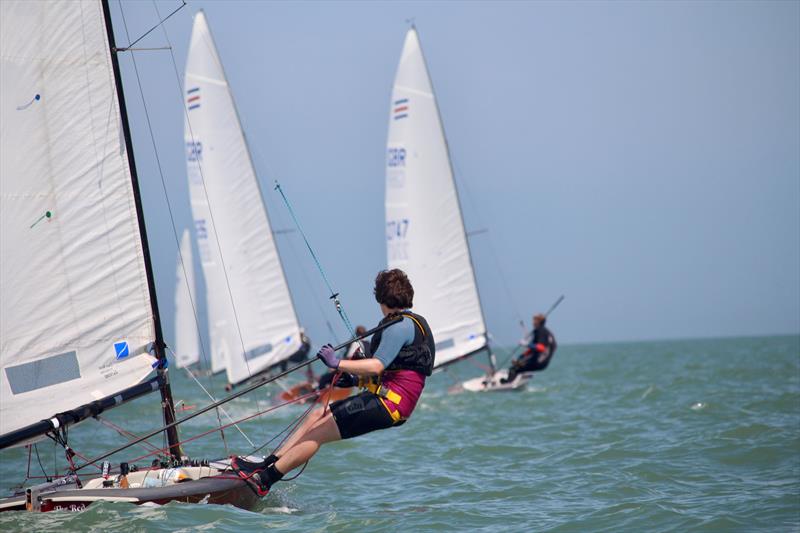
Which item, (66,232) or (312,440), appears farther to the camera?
(66,232)

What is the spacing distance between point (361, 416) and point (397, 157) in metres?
13.9

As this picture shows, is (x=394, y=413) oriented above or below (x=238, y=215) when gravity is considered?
below

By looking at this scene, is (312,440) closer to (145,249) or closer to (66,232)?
(145,249)

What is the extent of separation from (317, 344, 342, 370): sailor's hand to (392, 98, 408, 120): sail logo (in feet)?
46.8

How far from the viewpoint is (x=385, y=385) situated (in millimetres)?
6324

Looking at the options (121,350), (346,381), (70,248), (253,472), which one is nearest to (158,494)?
(253,472)

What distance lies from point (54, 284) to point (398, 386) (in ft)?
9.34

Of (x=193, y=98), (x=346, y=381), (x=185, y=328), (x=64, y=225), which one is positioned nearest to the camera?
(x=346, y=381)

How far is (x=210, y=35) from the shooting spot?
63.4 ft

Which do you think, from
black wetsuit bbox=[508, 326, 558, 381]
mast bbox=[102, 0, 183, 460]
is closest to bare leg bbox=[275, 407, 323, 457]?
mast bbox=[102, 0, 183, 460]

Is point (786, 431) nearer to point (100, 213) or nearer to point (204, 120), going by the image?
point (100, 213)

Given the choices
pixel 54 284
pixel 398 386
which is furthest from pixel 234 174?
pixel 398 386

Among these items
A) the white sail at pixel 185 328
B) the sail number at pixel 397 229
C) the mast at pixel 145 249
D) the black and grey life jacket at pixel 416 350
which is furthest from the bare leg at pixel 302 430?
the white sail at pixel 185 328

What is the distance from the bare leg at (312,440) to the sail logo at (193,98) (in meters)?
14.0
